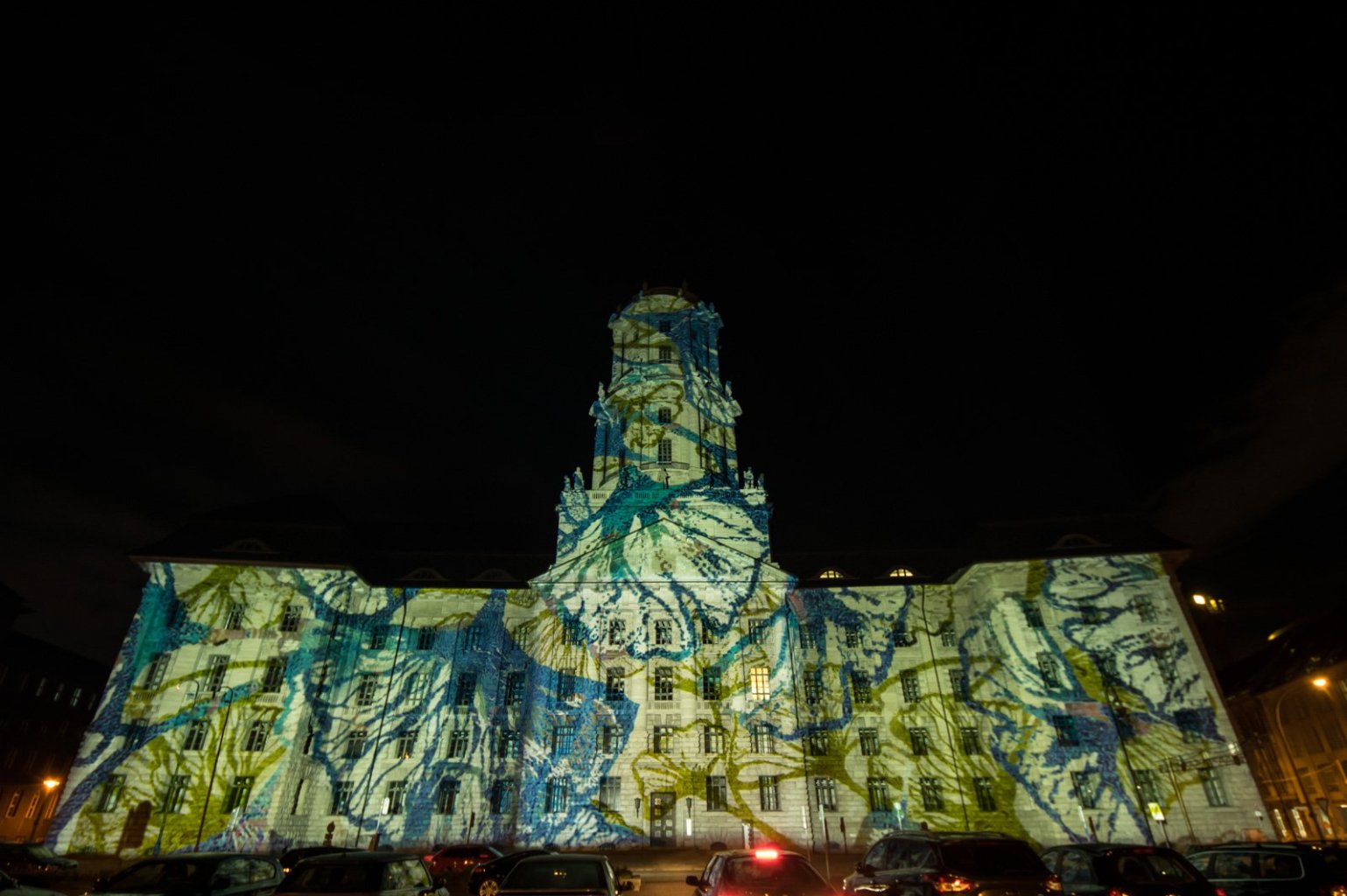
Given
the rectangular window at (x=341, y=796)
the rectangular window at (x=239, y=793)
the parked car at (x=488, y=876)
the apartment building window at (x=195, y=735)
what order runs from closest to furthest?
1. the parked car at (x=488, y=876)
2. the rectangular window at (x=239, y=793)
3. the apartment building window at (x=195, y=735)
4. the rectangular window at (x=341, y=796)

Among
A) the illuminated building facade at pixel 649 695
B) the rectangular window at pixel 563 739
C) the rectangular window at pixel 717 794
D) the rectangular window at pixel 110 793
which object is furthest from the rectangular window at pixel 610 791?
the rectangular window at pixel 110 793

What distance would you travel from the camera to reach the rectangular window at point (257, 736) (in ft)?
111

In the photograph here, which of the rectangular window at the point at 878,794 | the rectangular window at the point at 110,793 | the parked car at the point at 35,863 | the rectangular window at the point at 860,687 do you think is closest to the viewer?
the parked car at the point at 35,863

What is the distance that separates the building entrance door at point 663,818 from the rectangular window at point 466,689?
11.7 meters

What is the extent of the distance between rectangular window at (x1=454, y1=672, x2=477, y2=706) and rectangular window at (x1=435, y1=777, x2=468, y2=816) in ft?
12.8

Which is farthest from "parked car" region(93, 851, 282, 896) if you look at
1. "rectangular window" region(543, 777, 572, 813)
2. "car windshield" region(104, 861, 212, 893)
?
"rectangular window" region(543, 777, 572, 813)

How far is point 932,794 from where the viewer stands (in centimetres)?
3481

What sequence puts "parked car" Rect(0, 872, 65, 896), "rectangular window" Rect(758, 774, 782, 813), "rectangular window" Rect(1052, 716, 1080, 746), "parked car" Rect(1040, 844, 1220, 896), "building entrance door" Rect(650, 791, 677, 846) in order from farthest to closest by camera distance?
"rectangular window" Rect(758, 774, 782, 813)
"rectangular window" Rect(1052, 716, 1080, 746)
"building entrance door" Rect(650, 791, 677, 846)
"parked car" Rect(1040, 844, 1220, 896)
"parked car" Rect(0, 872, 65, 896)

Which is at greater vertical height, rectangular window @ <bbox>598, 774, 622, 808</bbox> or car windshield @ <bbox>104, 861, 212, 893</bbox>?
rectangular window @ <bbox>598, 774, 622, 808</bbox>

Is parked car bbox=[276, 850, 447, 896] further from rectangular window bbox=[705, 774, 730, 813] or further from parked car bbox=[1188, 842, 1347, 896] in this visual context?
→ rectangular window bbox=[705, 774, 730, 813]

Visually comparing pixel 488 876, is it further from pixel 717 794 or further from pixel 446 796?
pixel 446 796

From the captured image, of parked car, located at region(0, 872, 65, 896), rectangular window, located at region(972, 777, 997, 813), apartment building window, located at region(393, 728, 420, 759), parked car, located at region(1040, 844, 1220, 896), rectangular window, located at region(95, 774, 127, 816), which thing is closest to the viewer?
parked car, located at region(0, 872, 65, 896)

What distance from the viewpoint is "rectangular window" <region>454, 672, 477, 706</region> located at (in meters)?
37.6

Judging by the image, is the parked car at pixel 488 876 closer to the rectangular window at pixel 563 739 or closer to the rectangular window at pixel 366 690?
the rectangular window at pixel 563 739
